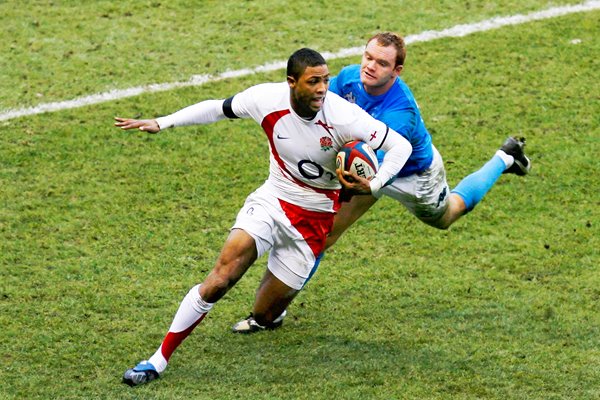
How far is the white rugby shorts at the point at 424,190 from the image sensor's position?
9570 millimetres

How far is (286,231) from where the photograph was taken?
342 inches

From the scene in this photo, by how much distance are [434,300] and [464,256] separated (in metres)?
0.77

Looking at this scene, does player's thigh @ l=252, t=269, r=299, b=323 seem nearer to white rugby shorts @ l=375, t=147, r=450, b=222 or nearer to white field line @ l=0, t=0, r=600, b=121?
white rugby shorts @ l=375, t=147, r=450, b=222

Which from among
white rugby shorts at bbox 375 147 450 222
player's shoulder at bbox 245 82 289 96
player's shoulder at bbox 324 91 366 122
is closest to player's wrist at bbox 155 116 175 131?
player's shoulder at bbox 245 82 289 96

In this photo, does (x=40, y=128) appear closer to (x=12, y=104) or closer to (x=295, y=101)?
(x=12, y=104)

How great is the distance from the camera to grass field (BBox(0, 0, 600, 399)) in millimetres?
8633

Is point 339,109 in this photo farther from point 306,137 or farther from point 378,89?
point 378,89

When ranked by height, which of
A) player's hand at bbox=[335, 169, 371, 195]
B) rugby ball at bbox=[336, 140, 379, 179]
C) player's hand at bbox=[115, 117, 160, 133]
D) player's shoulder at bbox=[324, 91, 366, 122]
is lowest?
player's hand at bbox=[335, 169, 371, 195]

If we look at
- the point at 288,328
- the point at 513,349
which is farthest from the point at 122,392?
the point at 513,349

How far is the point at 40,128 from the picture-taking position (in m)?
11.9

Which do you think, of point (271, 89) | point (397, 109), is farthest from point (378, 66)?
point (271, 89)

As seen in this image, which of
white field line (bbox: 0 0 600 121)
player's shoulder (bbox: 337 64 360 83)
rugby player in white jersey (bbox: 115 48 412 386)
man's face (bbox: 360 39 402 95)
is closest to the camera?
rugby player in white jersey (bbox: 115 48 412 386)

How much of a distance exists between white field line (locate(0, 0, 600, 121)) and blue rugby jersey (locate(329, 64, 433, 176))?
3.53 meters

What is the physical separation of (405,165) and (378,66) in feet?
2.80
